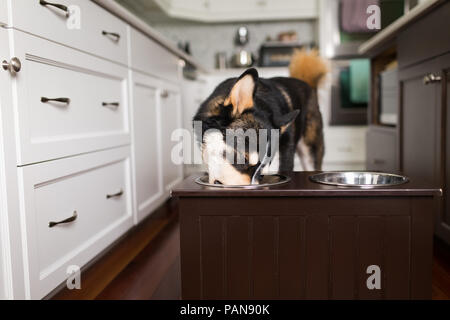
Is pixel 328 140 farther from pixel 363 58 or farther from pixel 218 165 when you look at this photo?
pixel 218 165

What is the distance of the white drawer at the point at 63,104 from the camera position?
40.1 inches

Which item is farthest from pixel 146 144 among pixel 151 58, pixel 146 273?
pixel 146 273

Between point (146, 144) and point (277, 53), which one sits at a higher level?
point (277, 53)

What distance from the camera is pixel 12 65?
96cm

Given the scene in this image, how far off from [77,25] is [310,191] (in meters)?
0.89

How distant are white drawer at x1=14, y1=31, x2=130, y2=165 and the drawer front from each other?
28 mm

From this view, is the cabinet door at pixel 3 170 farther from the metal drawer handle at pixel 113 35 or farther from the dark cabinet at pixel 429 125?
the dark cabinet at pixel 429 125

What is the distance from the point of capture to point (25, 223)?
3.29ft

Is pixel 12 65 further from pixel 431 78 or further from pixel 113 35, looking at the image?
pixel 431 78

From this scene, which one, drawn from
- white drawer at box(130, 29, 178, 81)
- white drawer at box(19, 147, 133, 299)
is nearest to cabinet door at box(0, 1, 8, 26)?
white drawer at box(19, 147, 133, 299)

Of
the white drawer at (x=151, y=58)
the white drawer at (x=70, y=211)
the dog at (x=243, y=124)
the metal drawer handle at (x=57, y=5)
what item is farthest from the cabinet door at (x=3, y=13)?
the white drawer at (x=151, y=58)

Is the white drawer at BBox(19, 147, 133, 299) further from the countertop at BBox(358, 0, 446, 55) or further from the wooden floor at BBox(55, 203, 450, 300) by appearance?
the countertop at BBox(358, 0, 446, 55)

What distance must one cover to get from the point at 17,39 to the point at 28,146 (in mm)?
253
